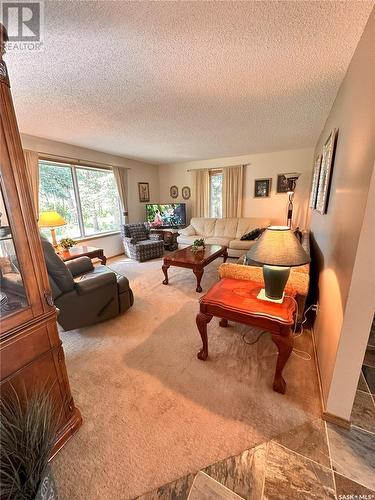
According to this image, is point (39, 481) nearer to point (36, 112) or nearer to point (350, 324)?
point (350, 324)

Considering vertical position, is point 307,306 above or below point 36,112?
below

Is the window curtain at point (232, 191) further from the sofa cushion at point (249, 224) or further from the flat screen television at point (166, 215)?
the flat screen television at point (166, 215)

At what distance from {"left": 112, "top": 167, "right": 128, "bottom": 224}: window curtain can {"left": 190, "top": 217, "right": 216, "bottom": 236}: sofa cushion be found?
5.99ft

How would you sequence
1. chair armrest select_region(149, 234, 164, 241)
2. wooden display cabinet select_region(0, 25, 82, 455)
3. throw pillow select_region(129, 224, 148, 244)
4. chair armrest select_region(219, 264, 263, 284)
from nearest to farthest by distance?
wooden display cabinet select_region(0, 25, 82, 455)
chair armrest select_region(219, 264, 263, 284)
throw pillow select_region(129, 224, 148, 244)
chair armrest select_region(149, 234, 164, 241)

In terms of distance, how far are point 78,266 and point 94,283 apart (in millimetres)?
786

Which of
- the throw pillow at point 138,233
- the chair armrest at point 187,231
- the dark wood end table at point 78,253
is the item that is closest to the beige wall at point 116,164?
the throw pillow at point 138,233

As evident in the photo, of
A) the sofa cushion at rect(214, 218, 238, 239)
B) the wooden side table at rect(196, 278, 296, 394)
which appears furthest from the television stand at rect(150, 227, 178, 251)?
the wooden side table at rect(196, 278, 296, 394)

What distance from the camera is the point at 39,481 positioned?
77cm

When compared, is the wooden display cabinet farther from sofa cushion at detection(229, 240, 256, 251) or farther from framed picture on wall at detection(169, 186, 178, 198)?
framed picture on wall at detection(169, 186, 178, 198)

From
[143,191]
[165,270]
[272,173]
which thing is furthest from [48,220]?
[272,173]

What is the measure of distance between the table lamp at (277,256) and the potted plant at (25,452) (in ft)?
4.51

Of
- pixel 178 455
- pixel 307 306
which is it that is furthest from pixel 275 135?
pixel 178 455

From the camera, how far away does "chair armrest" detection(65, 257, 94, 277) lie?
2652mm

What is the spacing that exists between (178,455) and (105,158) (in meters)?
5.11
